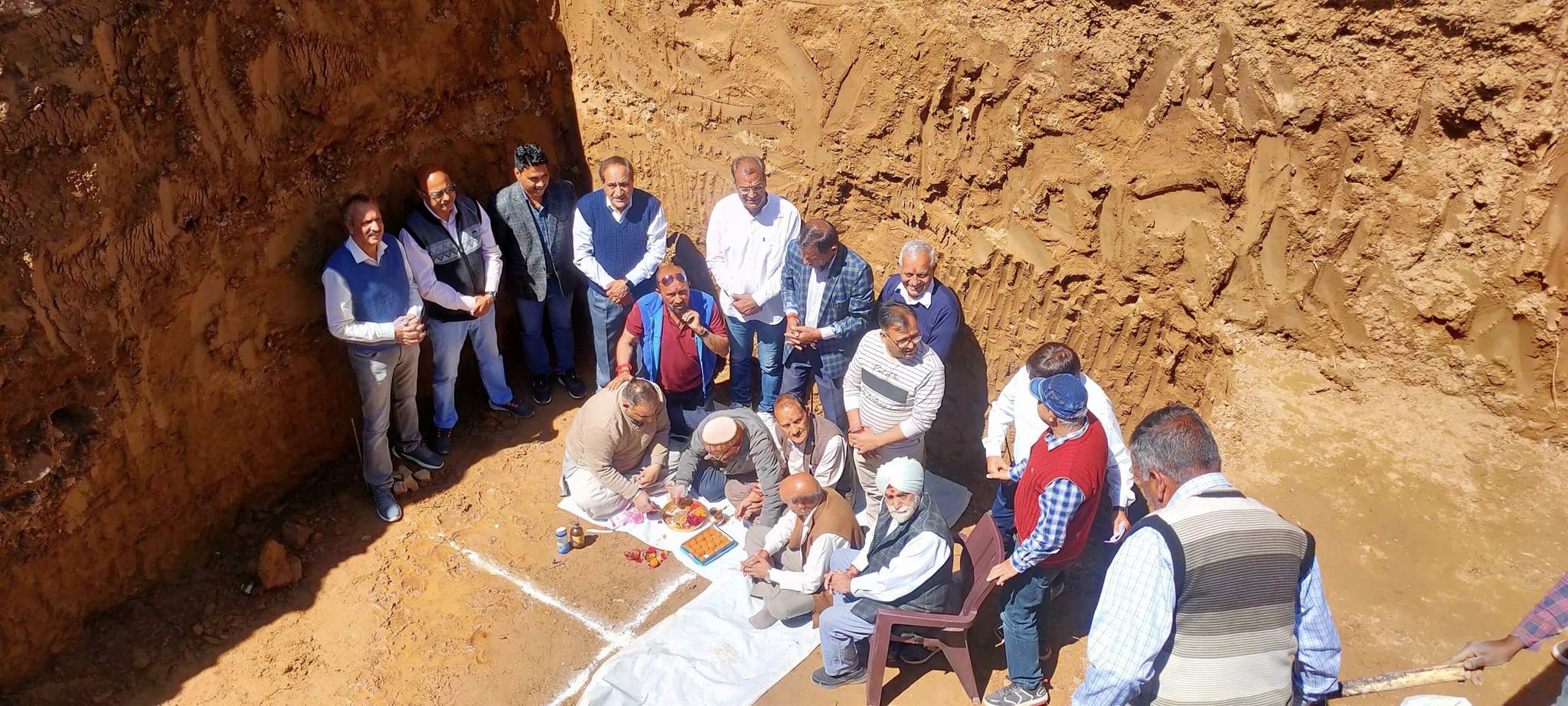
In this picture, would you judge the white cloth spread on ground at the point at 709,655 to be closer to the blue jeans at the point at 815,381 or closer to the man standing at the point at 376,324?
the blue jeans at the point at 815,381

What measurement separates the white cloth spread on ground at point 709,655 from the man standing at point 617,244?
6.68 ft

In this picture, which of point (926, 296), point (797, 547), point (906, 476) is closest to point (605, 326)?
point (797, 547)

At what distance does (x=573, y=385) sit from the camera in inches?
305

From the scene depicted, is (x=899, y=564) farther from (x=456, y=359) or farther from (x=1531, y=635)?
(x=456, y=359)

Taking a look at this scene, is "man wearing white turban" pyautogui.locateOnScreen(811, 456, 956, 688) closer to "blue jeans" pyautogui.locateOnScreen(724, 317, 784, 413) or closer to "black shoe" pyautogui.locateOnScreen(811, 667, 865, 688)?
"black shoe" pyautogui.locateOnScreen(811, 667, 865, 688)

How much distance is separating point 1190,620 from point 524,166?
16.5 feet

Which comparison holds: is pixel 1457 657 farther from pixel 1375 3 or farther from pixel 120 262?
pixel 120 262

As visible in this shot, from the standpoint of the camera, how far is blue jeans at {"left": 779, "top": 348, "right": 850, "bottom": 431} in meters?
6.55

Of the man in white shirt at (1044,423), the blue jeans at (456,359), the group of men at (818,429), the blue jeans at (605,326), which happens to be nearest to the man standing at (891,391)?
the group of men at (818,429)

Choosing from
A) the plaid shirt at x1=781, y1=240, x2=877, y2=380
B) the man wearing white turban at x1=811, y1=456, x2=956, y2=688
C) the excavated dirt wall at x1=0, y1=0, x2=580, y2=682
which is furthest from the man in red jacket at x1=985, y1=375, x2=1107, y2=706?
the excavated dirt wall at x1=0, y1=0, x2=580, y2=682

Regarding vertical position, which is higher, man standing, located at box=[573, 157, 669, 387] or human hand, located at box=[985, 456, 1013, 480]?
man standing, located at box=[573, 157, 669, 387]

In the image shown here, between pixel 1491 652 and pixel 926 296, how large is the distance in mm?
3219

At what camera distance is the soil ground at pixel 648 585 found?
4.79 meters

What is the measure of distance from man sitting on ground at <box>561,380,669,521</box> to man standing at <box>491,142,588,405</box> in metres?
1.16
